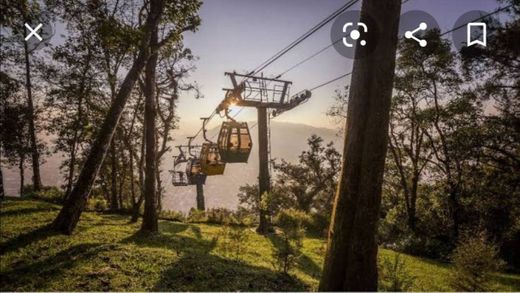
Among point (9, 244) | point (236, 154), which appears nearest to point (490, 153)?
point (236, 154)

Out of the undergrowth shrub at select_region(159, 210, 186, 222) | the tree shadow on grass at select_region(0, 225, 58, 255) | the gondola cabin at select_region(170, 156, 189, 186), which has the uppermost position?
the gondola cabin at select_region(170, 156, 189, 186)

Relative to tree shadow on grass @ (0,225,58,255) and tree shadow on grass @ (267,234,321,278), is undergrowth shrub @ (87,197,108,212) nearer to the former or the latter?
tree shadow on grass @ (0,225,58,255)

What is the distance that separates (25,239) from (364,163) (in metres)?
8.53

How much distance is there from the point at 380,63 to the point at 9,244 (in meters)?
9.39

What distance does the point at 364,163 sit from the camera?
581 cm

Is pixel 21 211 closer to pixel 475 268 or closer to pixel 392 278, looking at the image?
pixel 392 278

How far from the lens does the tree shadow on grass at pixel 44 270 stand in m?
5.80

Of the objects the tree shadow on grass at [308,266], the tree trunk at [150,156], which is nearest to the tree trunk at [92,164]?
the tree trunk at [150,156]

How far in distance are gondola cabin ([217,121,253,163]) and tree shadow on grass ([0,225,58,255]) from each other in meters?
9.03

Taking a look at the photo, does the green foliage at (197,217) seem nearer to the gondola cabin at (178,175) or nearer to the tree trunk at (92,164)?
the gondola cabin at (178,175)

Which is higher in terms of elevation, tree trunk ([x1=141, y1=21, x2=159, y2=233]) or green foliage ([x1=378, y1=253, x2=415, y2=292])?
tree trunk ([x1=141, y1=21, x2=159, y2=233])

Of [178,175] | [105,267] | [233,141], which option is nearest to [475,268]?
[105,267]

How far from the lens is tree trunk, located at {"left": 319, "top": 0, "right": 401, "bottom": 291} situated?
565 centimetres

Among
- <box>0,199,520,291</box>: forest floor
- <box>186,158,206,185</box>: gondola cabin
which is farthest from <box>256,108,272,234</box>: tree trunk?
<box>186,158,206,185</box>: gondola cabin
